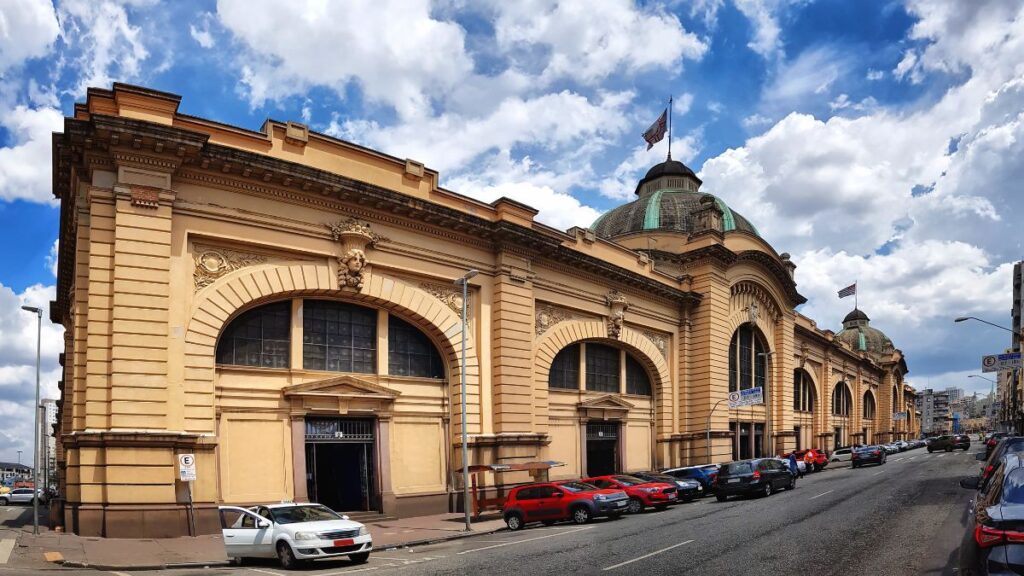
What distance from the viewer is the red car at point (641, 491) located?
2589cm

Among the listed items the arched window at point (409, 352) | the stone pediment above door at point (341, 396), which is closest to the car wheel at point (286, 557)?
the stone pediment above door at point (341, 396)

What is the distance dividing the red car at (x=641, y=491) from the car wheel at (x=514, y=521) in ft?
10.0

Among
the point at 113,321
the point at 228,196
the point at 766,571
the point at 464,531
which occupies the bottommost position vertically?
the point at 464,531

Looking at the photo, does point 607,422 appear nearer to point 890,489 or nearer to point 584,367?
point 584,367

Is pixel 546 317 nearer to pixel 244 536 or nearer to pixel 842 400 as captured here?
pixel 244 536

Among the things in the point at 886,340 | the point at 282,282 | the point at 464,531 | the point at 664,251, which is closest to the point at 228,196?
the point at 282,282

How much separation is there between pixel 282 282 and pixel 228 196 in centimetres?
304

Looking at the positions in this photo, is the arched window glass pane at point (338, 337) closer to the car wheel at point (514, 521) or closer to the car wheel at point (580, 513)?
the car wheel at point (514, 521)

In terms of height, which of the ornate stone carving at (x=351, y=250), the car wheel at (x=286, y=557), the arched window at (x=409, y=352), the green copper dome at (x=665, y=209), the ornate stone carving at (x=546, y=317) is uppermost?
the green copper dome at (x=665, y=209)

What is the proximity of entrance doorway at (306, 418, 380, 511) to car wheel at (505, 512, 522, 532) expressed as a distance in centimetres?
486

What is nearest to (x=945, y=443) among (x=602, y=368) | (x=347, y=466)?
(x=602, y=368)

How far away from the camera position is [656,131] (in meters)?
47.1

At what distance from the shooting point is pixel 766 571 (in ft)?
41.8

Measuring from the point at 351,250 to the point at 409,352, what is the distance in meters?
4.67
